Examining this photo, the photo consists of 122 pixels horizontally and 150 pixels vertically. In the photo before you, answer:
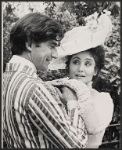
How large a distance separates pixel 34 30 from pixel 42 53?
12cm

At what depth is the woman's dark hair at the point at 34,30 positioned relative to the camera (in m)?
1.42

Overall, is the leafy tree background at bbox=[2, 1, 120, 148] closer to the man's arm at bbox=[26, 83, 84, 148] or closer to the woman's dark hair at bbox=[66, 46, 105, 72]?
the woman's dark hair at bbox=[66, 46, 105, 72]

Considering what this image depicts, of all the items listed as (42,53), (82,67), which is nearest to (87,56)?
(82,67)

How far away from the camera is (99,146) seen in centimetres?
191

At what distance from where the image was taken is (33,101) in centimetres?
123

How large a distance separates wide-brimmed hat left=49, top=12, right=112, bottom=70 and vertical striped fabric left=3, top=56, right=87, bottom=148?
60cm

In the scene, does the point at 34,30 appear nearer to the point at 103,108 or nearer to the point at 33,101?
the point at 33,101

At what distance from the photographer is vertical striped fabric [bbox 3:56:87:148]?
123cm

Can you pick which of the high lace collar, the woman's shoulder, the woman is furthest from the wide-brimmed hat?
the high lace collar

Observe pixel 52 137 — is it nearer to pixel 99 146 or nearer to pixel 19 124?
pixel 19 124

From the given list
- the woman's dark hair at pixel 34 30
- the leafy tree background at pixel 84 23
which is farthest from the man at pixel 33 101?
the leafy tree background at pixel 84 23

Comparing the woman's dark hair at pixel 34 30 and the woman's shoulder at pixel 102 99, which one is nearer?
the woman's dark hair at pixel 34 30

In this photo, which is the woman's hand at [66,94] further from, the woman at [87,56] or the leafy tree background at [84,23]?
the leafy tree background at [84,23]

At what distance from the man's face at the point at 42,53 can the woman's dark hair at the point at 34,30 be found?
0.03 meters
